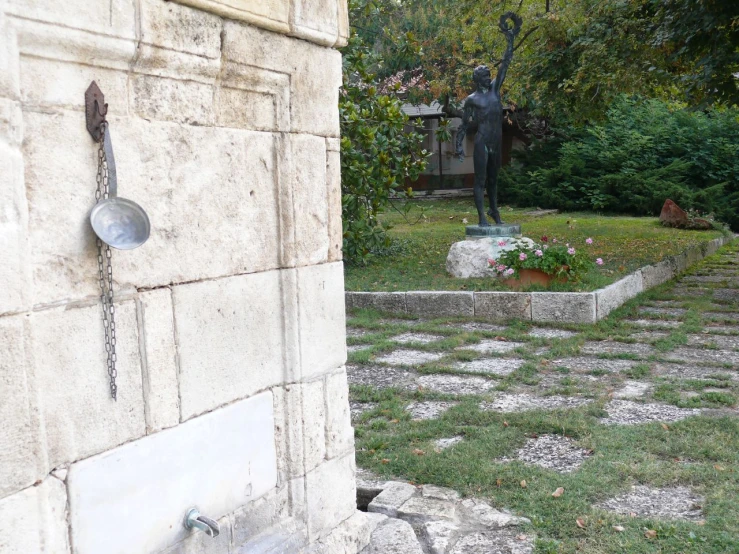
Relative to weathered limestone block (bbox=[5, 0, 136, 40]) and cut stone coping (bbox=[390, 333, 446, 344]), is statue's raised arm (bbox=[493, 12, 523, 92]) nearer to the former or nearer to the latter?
cut stone coping (bbox=[390, 333, 446, 344])

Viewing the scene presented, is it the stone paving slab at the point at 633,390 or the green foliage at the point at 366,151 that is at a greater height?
the green foliage at the point at 366,151

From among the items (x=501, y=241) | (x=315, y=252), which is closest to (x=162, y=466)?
(x=315, y=252)

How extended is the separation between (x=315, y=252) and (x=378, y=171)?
7.01 meters

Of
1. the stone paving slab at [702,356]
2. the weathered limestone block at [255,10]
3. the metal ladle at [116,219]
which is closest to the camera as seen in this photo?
the metal ladle at [116,219]

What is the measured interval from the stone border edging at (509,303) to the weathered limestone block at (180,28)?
583cm

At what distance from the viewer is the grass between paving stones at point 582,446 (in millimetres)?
3281

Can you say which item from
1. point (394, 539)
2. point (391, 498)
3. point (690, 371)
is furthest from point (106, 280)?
point (690, 371)

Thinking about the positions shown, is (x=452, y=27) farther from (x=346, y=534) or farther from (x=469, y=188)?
(x=346, y=534)

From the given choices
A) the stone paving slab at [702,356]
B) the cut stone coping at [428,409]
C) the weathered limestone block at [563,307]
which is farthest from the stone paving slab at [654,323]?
the cut stone coping at [428,409]

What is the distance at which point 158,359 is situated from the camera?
7.60 ft

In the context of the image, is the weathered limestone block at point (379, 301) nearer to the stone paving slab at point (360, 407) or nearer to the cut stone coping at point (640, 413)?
the stone paving slab at point (360, 407)

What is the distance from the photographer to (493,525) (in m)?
3.39

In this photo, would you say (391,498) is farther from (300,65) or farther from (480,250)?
(480,250)

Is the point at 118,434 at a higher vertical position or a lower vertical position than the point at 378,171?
lower
